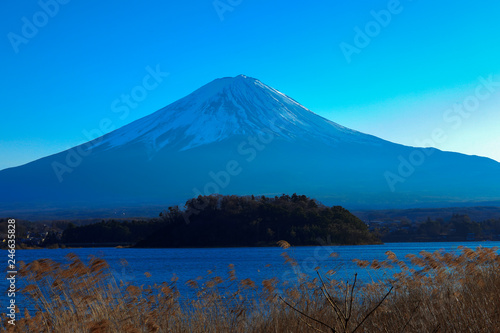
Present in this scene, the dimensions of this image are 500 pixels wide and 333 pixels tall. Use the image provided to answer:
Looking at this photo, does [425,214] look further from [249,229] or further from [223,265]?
[223,265]

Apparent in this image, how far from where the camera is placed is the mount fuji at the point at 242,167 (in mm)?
99625

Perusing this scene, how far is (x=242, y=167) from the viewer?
343 ft

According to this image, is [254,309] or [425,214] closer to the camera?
[254,309]

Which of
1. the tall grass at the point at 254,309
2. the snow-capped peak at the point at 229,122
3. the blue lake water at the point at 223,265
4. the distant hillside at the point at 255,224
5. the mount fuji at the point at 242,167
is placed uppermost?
the snow-capped peak at the point at 229,122

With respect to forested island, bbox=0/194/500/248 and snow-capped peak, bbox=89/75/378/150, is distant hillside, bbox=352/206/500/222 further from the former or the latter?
snow-capped peak, bbox=89/75/378/150

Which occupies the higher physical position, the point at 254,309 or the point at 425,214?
the point at 425,214

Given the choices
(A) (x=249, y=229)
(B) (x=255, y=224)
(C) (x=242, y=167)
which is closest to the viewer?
(B) (x=255, y=224)

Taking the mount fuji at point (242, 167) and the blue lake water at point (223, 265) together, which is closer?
the blue lake water at point (223, 265)

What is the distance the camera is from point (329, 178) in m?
103

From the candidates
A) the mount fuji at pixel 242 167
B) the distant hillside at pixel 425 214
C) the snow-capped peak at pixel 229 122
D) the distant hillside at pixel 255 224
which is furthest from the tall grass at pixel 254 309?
the snow-capped peak at pixel 229 122

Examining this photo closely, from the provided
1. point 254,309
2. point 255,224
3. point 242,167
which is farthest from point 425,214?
point 254,309

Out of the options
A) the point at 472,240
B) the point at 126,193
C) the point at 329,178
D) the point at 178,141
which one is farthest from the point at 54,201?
the point at 472,240

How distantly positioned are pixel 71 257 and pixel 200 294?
1858 millimetres

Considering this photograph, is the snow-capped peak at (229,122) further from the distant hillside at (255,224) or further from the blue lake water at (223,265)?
the blue lake water at (223,265)
